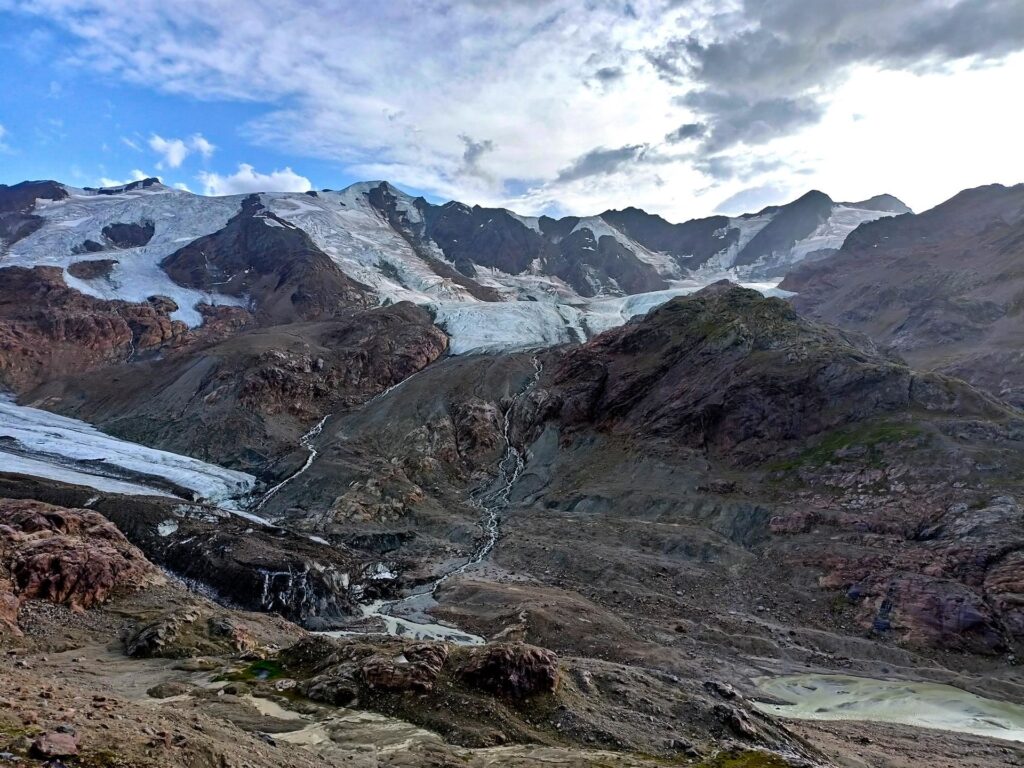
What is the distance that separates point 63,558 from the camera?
1078 inches

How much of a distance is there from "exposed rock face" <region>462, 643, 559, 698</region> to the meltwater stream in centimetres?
1500

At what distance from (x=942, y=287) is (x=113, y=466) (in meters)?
138

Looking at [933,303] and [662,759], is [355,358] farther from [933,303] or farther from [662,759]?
[933,303]

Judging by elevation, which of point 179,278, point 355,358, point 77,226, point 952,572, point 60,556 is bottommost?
point 60,556

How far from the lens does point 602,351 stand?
273 ft

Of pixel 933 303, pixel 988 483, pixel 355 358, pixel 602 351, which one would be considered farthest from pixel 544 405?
pixel 933 303

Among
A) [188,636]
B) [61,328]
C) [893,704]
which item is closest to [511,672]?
[188,636]

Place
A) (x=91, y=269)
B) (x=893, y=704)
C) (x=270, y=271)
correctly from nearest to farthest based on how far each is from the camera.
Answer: (x=893, y=704) → (x=91, y=269) → (x=270, y=271)

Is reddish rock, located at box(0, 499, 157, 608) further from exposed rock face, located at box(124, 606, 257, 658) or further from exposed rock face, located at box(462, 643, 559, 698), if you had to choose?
exposed rock face, located at box(462, 643, 559, 698)

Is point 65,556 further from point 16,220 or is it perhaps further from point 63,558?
point 16,220

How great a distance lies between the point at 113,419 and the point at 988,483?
92.9 m

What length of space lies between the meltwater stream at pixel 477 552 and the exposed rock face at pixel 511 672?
1500cm

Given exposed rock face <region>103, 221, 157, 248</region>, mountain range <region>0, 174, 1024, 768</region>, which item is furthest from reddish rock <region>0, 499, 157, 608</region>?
exposed rock face <region>103, 221, 157, 248</region>

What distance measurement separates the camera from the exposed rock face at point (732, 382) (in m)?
55.5
